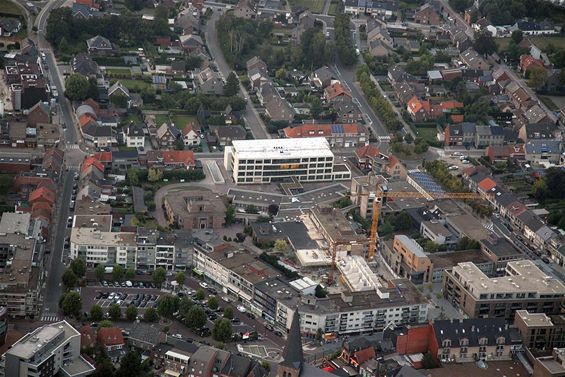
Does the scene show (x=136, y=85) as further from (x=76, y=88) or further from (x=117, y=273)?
(x=117, y=273)

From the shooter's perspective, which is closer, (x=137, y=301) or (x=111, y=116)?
(x=137, y=301)

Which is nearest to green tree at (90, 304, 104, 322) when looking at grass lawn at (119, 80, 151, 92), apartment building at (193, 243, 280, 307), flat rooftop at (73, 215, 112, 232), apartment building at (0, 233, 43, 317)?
apartment building at (0, 233, 43, 317)

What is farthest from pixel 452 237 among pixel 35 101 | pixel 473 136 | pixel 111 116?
pixel 35 101

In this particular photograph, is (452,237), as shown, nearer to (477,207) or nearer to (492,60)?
(477,207)

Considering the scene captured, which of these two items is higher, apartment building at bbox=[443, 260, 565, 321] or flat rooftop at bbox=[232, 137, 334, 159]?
flat rooftop at bbox=[232, 137, 334, 159]

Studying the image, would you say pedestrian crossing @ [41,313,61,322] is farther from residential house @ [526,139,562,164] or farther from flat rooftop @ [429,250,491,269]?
residential house @ [526,139,562,164]
